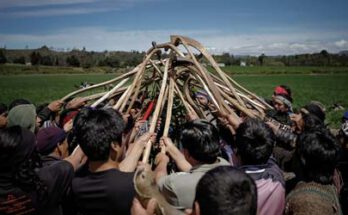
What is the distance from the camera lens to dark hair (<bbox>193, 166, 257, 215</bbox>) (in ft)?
6.26

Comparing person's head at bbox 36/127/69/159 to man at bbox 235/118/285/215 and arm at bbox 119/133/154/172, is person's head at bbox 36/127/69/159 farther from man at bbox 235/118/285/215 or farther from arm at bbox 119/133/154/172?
man at bbox 235/118/285/215

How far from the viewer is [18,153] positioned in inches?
105

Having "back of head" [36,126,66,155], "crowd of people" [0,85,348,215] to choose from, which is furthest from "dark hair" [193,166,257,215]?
"back of head" [36,126,66,155]

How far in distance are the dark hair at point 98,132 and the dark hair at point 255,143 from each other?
3.28ft

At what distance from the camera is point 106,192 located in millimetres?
2660

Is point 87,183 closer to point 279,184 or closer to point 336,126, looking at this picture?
point 279,184

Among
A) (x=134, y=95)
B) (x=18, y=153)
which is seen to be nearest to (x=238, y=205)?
(x=18, y=153)

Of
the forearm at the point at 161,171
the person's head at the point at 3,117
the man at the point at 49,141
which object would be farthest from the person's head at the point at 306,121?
the person's head at the point at 3,117

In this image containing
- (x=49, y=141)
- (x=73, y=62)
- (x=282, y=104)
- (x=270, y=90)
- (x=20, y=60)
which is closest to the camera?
(x=49, y=141)

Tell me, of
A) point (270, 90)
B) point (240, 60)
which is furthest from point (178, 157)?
point (240, 60)

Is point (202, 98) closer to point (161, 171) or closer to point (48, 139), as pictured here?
point (161, 171)

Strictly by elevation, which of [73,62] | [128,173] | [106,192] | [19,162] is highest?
[19,162]

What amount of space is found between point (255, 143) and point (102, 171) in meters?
1.24

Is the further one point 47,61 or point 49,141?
point 47,61
